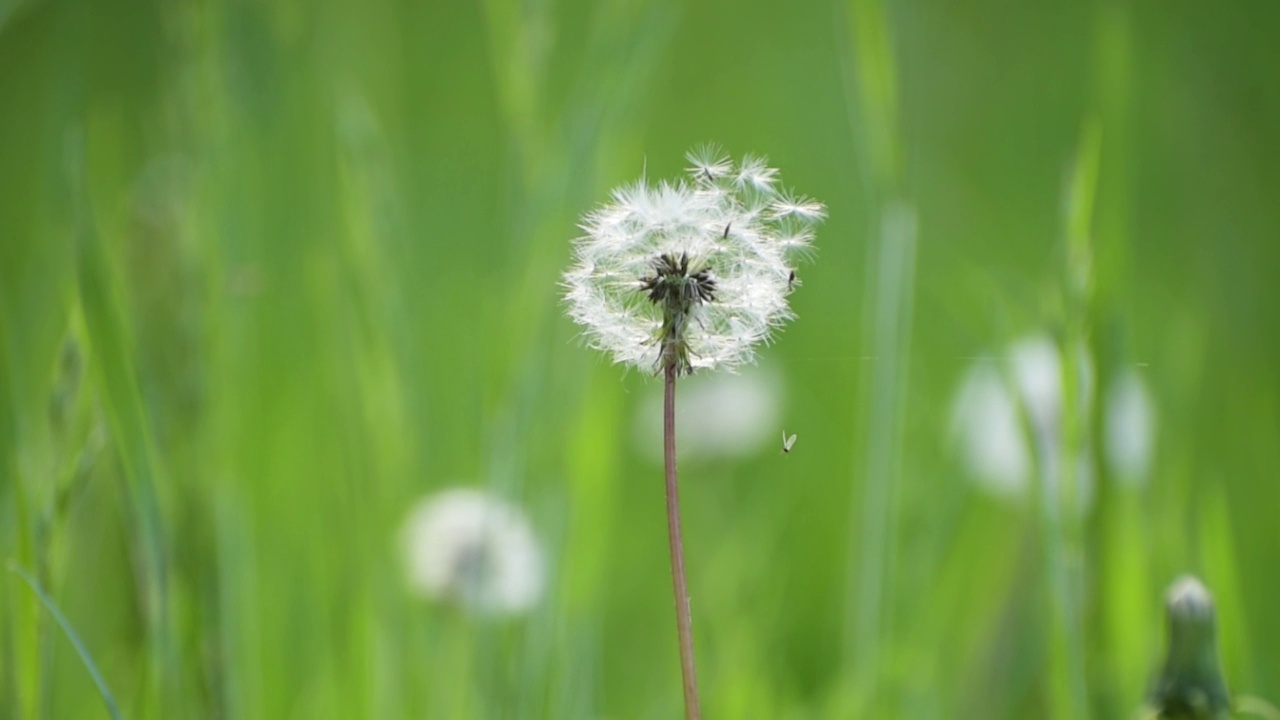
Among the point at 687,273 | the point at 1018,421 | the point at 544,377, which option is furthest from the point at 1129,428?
the point at 687,273

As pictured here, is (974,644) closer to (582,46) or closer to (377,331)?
(377,331)

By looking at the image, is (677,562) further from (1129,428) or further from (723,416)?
(723,416)

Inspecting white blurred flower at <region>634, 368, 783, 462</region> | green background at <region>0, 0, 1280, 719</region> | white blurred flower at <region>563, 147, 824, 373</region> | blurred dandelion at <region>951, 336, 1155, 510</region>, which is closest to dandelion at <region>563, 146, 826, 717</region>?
white blurred flower at <region>563, 147, 824, 373</region>

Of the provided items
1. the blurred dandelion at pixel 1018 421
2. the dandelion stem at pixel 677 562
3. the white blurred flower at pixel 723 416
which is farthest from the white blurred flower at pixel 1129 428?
the dandelion stem at pixel 677 562

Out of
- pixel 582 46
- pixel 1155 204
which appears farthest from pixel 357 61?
pixel 1155 204

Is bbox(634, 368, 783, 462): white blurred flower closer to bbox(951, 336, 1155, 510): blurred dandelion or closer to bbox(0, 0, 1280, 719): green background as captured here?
bbox(0, 0, 1280, 719): green background

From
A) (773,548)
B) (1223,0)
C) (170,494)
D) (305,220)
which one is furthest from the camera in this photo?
(1223,0)
